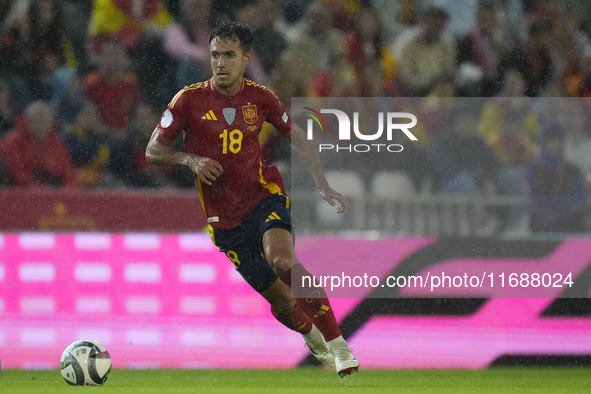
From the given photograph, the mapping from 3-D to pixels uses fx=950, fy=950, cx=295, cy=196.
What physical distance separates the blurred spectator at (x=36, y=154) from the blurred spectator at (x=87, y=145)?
2.9 inches

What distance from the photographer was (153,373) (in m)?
5.94

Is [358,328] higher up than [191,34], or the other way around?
[191,34]

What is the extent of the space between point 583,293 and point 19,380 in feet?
11.7

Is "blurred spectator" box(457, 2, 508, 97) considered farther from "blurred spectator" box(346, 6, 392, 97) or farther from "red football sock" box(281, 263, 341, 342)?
"red football sock" box(281, 263, 341, 342)

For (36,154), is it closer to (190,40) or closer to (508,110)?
(190,40)

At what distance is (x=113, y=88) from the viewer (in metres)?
7.09

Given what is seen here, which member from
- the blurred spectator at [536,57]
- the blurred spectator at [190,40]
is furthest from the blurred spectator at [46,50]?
the blurred spectator at [536,57]

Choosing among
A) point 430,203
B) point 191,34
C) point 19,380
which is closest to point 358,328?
point 430,203

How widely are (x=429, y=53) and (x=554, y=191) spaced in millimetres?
1667

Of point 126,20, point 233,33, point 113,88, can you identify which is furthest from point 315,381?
point 126,20

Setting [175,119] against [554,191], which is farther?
[554,191]

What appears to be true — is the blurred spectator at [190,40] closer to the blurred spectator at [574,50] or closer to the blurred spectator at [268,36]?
the blurred spectator at [268,36]

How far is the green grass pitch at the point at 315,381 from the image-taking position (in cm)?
512

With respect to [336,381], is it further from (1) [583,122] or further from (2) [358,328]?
(1) [583,122]
